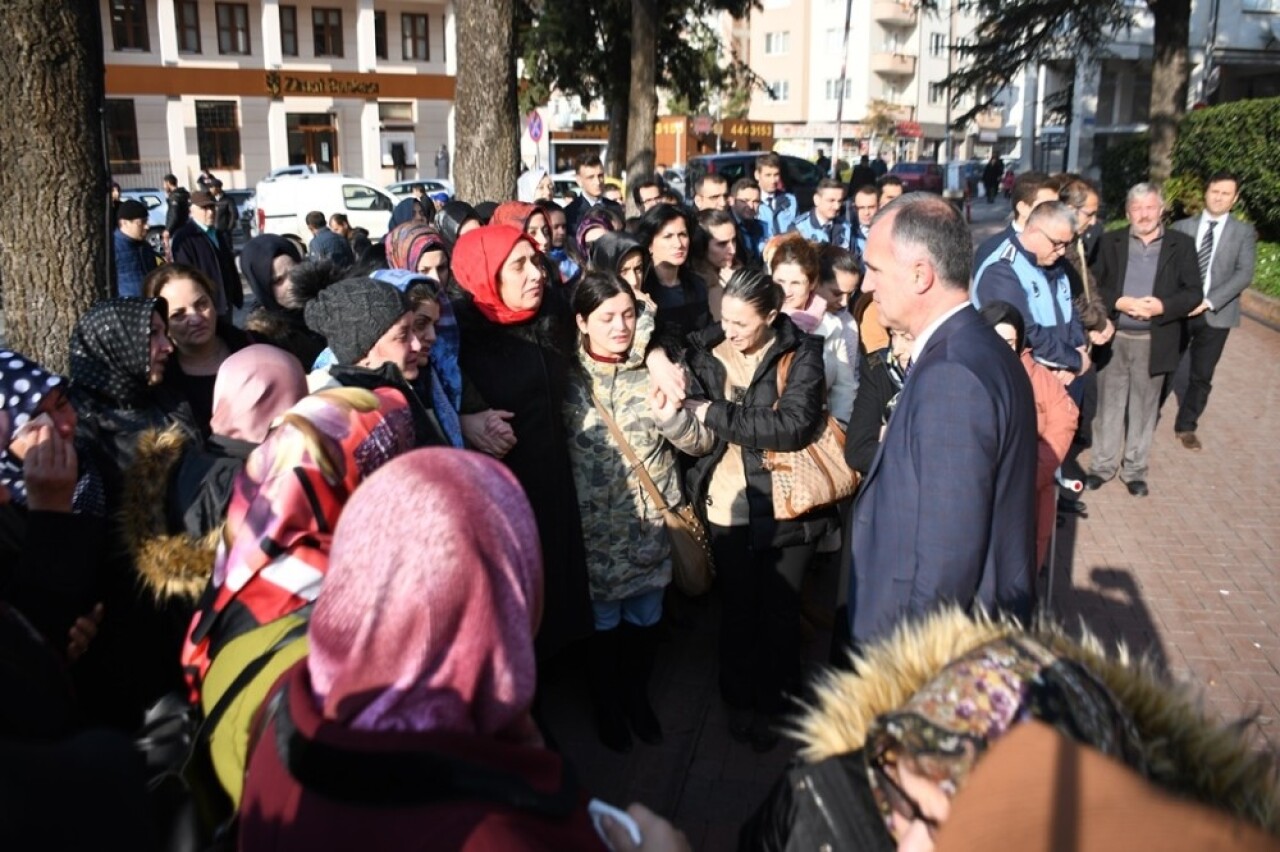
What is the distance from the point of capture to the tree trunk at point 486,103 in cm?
818

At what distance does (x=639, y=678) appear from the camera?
4.20 meters

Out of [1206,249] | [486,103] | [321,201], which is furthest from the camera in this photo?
[321,201]

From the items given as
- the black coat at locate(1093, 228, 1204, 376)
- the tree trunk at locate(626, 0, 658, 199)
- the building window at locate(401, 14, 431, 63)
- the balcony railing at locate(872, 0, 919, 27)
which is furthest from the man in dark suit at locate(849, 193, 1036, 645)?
the balcony railing at locate(872, 0, 919, 27)

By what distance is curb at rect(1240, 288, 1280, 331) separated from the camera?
42.5 ft

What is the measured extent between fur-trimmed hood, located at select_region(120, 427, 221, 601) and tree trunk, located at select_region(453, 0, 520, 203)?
6.10 m

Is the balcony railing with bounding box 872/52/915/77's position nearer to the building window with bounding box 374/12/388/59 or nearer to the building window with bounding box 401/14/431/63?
the building window with bounding box 401/14/431/63

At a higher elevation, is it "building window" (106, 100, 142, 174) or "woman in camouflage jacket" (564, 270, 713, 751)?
"building window" (106, 100, 142, 174)

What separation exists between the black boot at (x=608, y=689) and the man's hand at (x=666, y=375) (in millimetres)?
1038

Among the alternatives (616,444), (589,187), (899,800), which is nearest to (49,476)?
(616,444)

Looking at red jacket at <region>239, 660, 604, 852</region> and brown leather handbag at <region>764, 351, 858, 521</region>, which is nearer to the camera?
red jacket at <region>239, 660, 604, 852</region>

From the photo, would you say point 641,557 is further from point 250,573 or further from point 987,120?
point 987,120

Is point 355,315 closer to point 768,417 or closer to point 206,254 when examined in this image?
point 768,417

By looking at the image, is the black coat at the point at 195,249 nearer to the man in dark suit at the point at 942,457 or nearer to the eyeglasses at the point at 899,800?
the man in dark suit at the point at 942,457

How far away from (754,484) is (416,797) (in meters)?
2.70
